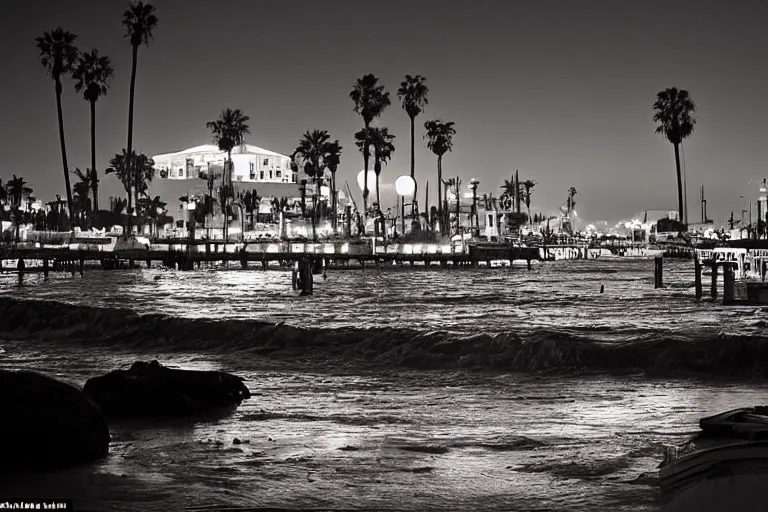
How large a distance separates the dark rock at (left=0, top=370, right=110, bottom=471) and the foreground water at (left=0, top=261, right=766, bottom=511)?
0.23 metres

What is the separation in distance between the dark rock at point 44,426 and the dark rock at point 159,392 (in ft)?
7.38

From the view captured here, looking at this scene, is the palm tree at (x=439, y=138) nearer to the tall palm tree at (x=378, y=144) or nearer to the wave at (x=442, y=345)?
the tall palm tree at (x=378, y=144)

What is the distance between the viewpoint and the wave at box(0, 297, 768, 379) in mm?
15352

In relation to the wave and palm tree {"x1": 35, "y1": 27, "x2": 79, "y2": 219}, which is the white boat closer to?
the wave

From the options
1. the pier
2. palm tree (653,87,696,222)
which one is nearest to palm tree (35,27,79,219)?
the pier

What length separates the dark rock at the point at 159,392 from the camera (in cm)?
1044

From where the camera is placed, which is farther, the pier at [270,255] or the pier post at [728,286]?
the pier at [270,255]

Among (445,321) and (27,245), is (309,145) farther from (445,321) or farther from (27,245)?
(445,321)

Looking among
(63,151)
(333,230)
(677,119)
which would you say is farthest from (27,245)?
(677,119)

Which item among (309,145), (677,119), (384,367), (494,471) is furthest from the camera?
(309,145)

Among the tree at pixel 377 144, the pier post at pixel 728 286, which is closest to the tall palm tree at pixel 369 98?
the tree at pixel 377 144

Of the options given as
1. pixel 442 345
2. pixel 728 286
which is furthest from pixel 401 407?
pixel 728 286

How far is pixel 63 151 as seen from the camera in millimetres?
111562

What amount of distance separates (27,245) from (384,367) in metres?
98.1
